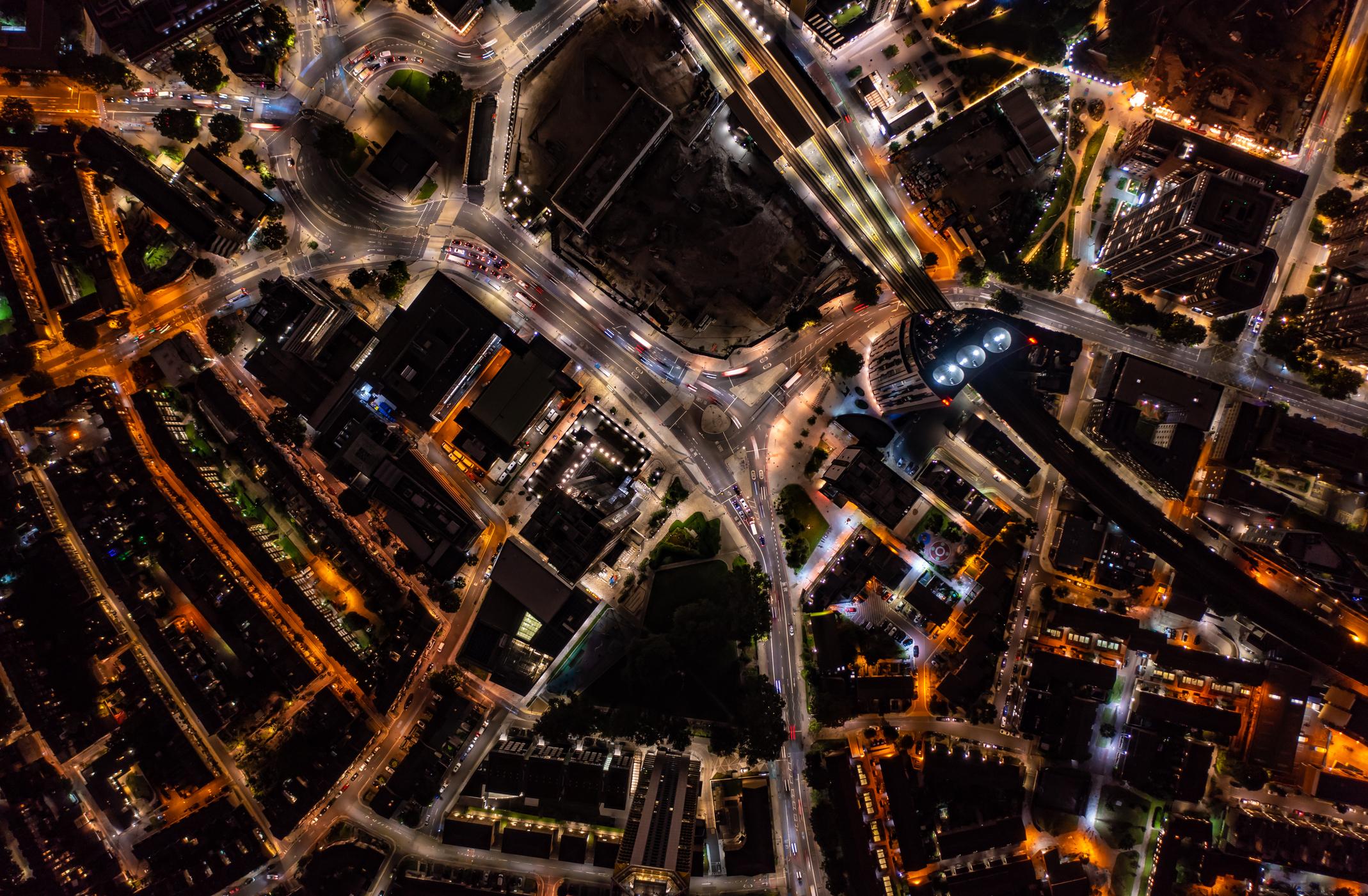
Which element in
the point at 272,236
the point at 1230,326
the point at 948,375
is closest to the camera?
the point at 948,375

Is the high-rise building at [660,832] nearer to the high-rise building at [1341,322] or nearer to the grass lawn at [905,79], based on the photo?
the grass lawn at [905,79]

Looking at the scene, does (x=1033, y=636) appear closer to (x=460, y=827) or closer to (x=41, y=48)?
(x=460, y=827)

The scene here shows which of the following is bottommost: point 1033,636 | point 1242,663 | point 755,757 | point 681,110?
point 755,757

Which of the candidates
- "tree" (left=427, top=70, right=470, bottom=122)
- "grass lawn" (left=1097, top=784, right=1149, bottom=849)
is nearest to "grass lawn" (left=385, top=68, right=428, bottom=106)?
"tree" (left=427, top=70, right=470, bottom=122)

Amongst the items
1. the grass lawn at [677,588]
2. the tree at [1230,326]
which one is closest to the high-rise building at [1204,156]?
the tree at [1230,326]

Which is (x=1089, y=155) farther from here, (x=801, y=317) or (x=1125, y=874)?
(x=1125, y=874)

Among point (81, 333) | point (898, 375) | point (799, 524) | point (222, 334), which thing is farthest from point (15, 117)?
point (898, 375)

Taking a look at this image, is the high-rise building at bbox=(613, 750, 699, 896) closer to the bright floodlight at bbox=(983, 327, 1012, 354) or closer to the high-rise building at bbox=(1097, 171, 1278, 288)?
the bright floodlight at bbox=(983, 327, 1012, 354)

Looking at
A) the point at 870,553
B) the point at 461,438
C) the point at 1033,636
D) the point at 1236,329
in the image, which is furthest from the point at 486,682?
the point at 1236,329
